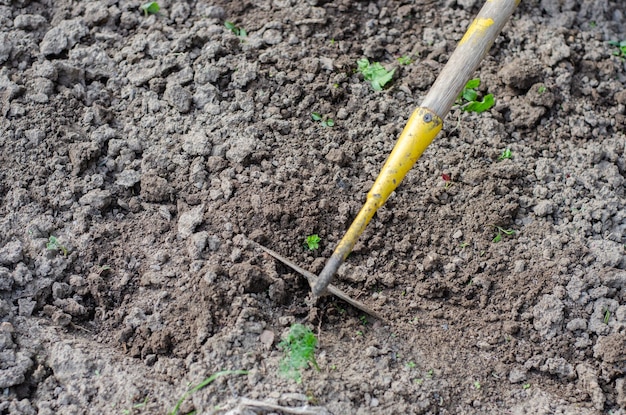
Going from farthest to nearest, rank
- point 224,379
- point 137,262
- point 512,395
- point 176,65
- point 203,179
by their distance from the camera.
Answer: point 176,65
point 203,179
point 137,262
point 512,395
point 224,379

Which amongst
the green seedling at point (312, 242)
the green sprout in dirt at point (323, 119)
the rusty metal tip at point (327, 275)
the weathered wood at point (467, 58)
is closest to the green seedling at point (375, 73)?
the green sprout in dirt at point (323, 119)

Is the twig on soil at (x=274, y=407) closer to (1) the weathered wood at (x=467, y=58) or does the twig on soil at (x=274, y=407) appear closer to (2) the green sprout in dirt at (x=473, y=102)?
(1) the weathered wood at (x=467, y=58)

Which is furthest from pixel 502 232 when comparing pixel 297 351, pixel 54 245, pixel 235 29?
pixel 54 245

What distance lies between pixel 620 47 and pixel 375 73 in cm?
136

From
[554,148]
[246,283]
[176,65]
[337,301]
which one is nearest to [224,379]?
[246,283]

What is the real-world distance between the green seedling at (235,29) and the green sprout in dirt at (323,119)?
1.91ft

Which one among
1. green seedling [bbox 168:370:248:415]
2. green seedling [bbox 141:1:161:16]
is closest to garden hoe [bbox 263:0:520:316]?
green seedling [bbox 168:370:248:415]

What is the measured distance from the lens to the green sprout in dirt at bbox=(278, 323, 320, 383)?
2471mm

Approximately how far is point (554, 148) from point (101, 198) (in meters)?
2.04

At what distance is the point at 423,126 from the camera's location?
98.3 inches

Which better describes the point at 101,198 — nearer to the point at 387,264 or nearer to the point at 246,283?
the point at 246,283

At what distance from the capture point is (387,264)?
9.52ft

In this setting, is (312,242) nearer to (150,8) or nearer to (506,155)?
(506,155)

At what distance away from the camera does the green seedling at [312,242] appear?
2869 mm
